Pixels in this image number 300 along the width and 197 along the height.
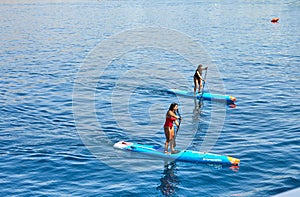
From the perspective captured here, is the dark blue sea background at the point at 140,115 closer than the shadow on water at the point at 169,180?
No

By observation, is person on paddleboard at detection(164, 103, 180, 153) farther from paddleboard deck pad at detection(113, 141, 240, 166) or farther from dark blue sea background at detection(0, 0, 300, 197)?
dark blue sea background at detection(0, 0, 300, 197)

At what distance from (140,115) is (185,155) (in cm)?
912

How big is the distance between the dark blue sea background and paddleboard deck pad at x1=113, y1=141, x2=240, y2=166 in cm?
32

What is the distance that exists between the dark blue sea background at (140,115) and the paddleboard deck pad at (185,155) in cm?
32

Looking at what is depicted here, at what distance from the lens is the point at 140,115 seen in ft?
98.7

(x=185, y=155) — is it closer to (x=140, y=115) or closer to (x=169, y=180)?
(x=169, y=180)

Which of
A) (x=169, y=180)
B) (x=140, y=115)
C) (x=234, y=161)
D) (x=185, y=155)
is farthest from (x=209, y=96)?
(x=169, y=180)

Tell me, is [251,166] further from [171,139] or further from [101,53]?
[101,53]

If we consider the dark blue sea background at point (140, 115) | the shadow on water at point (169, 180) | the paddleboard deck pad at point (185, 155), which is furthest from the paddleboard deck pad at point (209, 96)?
the shadow on water at point (169, 180)

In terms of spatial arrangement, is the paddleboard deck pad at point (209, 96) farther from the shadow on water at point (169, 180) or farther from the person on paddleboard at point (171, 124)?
the shadow on water at point (169, 180)

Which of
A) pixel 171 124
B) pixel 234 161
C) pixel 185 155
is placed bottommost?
pixel 234 161

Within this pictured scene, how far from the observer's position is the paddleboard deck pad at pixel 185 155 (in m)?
20.9

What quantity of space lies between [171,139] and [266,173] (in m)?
4.76

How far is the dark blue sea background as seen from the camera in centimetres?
1967
